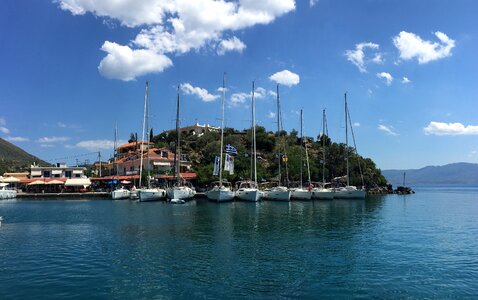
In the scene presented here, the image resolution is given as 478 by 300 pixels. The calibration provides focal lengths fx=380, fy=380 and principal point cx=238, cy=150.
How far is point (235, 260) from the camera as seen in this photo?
2353 centimetres

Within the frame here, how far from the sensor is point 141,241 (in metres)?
29.5

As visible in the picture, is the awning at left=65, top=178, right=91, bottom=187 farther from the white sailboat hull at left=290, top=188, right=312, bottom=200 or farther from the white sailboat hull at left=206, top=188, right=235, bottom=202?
the white sailboat hull at left=290, top=188, right=312, bottom=200

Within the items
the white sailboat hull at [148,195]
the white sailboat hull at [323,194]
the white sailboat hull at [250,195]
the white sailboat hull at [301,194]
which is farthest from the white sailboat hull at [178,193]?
the white sailboat hull at [323,194]

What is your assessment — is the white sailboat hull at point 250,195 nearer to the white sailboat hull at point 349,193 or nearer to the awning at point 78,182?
the white sailboat hull at point 349,193

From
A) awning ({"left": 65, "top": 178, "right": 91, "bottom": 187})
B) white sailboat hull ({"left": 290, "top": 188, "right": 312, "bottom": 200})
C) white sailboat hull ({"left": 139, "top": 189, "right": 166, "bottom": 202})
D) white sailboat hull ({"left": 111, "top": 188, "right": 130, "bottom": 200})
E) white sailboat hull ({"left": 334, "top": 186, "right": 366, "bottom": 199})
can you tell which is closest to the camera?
white sailboat hull ({"left": 139, "top": 189, "right": 166, "bottom": 202})

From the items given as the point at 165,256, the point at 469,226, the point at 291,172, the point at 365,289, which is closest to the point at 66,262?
the point at 165,256

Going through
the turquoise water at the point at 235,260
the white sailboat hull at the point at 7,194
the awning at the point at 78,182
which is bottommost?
the turquoise water at the point at 235,260

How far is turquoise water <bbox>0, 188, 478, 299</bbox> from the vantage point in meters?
17.8

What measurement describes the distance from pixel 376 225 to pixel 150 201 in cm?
4505

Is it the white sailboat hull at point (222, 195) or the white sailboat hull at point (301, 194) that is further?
the white sailboat hull at point (301, 194)

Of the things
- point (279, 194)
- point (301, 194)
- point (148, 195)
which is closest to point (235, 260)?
point (279, 194)

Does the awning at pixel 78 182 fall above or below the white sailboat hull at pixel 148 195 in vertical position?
above

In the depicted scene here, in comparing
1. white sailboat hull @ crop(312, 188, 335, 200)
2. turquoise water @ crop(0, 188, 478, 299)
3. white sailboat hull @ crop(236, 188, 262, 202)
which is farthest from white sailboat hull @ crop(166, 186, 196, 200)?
turquoise water @ crop(0, 188, 478, 299)

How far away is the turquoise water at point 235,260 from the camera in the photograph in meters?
17.8
